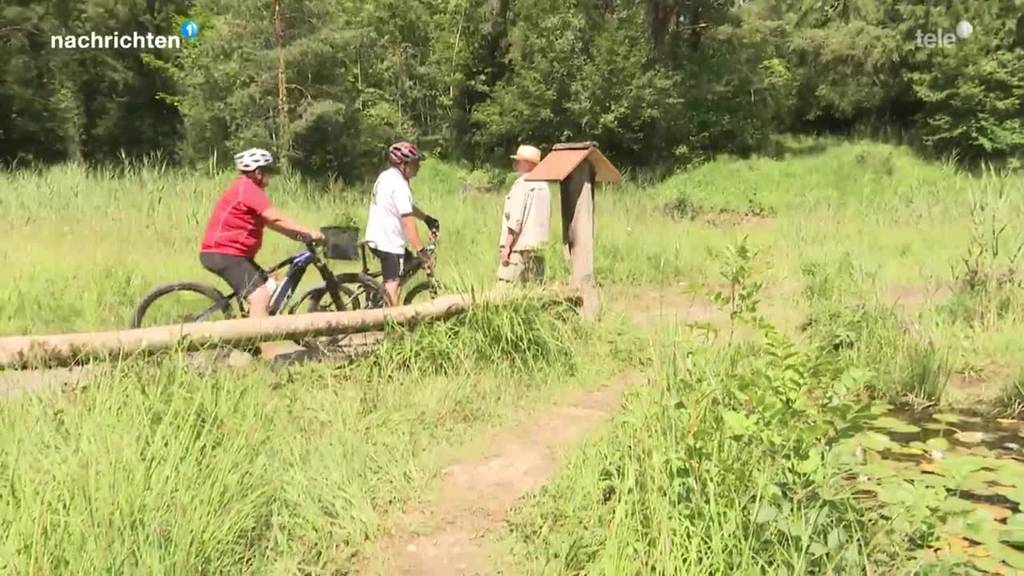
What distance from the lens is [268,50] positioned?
62.1ft

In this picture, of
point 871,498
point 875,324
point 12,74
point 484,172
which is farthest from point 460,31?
point 871,498

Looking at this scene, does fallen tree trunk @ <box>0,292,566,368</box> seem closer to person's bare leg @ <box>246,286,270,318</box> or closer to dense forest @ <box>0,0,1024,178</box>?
person's bare leg @ <box>246,286,270,318</box>

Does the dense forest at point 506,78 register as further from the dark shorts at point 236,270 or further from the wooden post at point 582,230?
the dark shorts at point 236,270

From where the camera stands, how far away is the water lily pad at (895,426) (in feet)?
16.9

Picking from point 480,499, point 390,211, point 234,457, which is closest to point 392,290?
point 390,211

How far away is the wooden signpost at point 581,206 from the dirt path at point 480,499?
1.36 meters

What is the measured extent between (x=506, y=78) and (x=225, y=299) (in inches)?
851

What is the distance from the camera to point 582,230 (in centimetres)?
649

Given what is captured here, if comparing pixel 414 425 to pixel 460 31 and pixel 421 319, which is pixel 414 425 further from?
→ pixel 460 31

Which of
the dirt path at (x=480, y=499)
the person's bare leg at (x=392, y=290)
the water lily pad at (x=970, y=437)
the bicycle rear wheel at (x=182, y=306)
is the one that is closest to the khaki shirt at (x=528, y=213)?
the person's bare leg at (x=392, y=290)

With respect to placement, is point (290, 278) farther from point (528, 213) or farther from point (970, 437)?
point (970, 437)

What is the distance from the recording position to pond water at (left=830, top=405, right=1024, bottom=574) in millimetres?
3283

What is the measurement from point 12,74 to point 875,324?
1002 inches

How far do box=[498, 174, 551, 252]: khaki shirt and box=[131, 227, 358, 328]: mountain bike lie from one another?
54.8 inches
